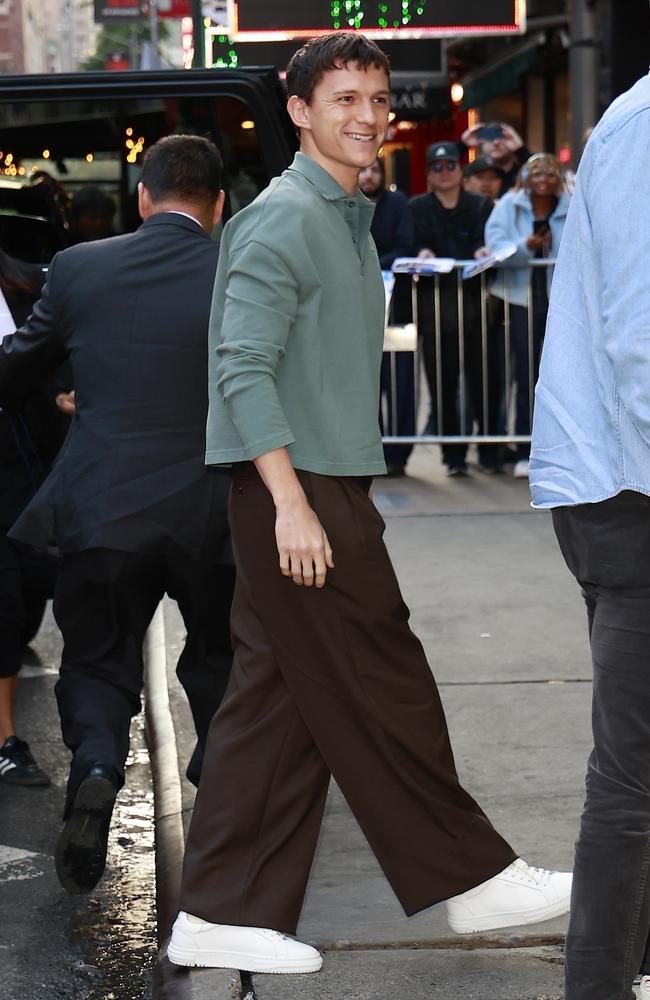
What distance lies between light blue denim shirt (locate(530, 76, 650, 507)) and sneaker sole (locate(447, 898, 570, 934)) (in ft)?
3.63

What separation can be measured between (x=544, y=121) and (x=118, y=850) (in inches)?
762

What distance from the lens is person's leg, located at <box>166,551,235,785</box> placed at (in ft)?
13.4

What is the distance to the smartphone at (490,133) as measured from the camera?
11688 mm

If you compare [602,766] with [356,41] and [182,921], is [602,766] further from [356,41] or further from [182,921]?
[356,41]

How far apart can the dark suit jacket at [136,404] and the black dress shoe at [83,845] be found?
2.04ft

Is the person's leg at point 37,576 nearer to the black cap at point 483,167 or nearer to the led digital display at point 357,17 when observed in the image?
the led digital display at point 357,17

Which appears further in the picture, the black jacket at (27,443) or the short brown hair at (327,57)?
the black jacket at (27,443)

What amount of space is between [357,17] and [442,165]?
1479 mm

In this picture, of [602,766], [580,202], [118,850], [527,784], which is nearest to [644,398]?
[580,202]

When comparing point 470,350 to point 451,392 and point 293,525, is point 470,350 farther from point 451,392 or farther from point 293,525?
point 293,525

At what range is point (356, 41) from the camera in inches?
128

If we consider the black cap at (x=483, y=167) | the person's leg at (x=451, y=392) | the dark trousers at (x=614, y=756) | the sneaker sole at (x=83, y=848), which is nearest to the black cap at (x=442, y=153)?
the person's leg at (x=451, y=392)

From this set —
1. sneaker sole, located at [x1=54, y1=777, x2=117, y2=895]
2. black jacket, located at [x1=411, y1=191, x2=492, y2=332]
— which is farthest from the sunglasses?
sneaker sole, located at [x1=54, y1=777, x2=117, y2=895]

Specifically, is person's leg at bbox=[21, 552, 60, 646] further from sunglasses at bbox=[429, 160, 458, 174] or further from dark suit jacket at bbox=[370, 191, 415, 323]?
sunglasses at bbox=[429, 160, 458, 174]
